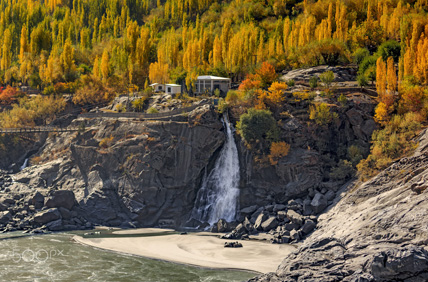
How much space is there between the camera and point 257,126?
81938mm

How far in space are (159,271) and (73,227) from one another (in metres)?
24.6

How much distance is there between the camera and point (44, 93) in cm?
11950

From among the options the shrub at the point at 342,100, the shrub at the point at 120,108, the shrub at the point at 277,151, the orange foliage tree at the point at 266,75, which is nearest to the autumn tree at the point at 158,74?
the shrub at the point at 120,108

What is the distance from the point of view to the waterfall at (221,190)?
79.9 m

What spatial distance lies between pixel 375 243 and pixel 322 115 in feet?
123

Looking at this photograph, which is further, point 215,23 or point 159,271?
point 215,23

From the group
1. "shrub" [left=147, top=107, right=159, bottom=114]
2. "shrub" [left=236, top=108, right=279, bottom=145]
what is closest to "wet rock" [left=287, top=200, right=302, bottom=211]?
"shrub" [left=236, top=108, right=279, bottom=145]

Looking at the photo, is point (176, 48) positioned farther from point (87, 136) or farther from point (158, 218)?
point (158, 218)

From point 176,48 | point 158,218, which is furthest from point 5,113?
point 158,218

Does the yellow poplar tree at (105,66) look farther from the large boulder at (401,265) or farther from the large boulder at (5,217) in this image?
the large boulder at (401,265)

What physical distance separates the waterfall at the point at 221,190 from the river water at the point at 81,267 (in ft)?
66.8

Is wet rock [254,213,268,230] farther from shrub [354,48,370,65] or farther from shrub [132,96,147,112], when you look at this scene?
shrub [354,48,370,65]

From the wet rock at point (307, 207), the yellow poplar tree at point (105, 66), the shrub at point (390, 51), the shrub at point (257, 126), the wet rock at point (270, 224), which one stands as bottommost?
the wet rock at point (270, 224)

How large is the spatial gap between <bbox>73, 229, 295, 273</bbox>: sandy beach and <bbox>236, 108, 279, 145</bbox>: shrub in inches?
664
